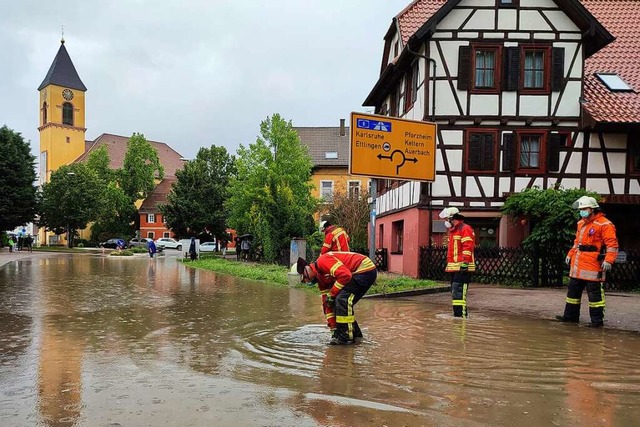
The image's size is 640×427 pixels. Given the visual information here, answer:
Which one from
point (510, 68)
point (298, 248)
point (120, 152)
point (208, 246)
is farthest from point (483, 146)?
point (120, 152)

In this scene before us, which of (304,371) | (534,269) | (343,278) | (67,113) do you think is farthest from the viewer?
(67,113)

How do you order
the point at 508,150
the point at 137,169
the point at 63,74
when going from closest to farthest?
1. the point at 508,150
2. the point at 137,169
3. the point at 63,74

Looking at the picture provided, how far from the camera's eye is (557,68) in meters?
21.2

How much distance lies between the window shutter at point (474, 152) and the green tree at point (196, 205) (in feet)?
135

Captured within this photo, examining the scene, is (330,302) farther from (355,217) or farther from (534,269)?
(355,217)

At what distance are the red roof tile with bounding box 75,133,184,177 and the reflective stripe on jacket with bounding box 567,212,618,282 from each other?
8252 centimetres

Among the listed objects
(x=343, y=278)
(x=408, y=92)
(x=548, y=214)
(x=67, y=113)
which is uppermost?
(x=67, y=113)

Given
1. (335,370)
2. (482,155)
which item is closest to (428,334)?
(335,370)

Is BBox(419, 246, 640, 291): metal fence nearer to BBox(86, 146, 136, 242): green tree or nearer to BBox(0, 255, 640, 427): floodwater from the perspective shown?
BBox(0, 255, 640, 427): floodwater

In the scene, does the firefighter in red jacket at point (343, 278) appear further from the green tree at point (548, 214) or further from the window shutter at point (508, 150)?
the window shutter at point (508, 150)

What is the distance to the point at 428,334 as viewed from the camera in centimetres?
908

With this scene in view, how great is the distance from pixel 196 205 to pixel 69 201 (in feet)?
56.5

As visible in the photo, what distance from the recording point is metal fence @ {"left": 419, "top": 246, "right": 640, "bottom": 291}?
17859mm

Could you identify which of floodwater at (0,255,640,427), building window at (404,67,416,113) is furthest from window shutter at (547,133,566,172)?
floodwater at (0,255,640,427)
